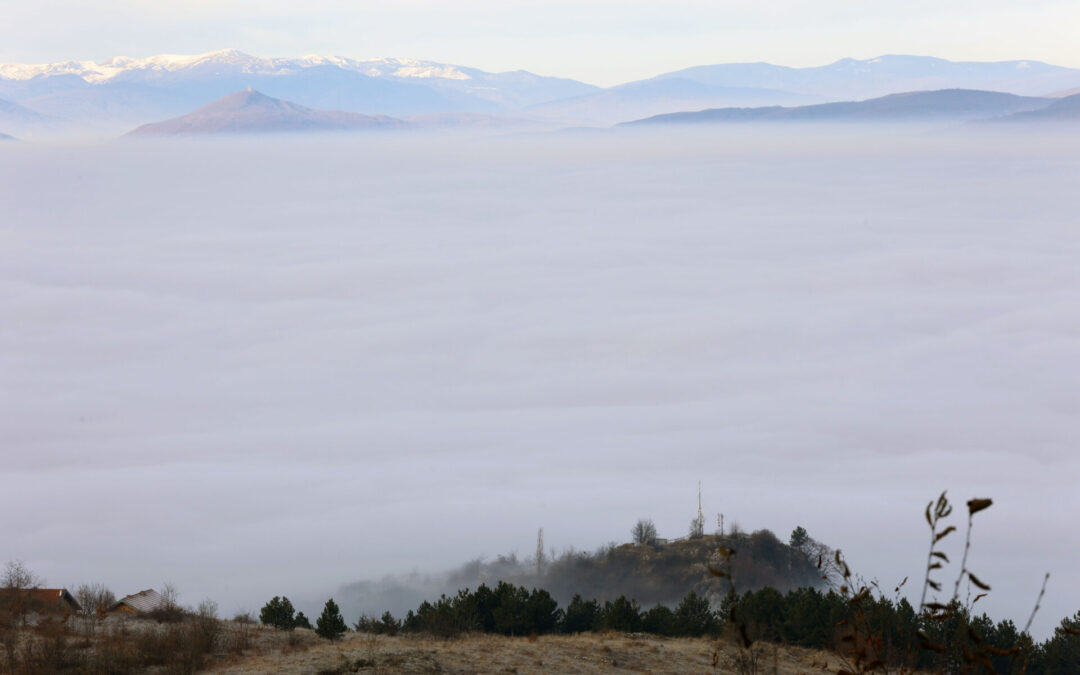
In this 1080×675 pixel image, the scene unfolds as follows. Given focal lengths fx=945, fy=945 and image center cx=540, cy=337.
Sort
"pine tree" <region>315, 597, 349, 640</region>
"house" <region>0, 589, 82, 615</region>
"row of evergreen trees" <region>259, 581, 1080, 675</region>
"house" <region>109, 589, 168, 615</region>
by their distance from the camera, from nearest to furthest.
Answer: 1. "house" <region>0, 589, 82, 615</region>
2. "pine tree" <region>315, 597, 349, 640</region>
3. "row of evergreen trees" <region>259, 581, 1080, 675</region>
4. "house" <region>109, 589, 168, 615</region>

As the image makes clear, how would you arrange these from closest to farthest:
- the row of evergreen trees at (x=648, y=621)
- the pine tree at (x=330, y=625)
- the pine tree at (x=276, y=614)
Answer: the pine tree at (x=330, y=625), the row of evergreen trees at (x=648, y=621), the pine tree at (x=276, y=614)

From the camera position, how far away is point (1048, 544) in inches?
5246

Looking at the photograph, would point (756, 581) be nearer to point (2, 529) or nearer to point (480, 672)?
point (480, 672)

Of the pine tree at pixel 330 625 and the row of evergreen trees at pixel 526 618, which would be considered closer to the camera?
the pine tree at pixel 330 625

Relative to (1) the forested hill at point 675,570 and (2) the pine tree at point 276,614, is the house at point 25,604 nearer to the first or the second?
(2) the pine tree at point 276,614

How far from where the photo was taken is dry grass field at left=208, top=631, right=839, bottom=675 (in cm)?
1515

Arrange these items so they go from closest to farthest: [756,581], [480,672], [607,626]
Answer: [480,672] → [607,626] → [756,581]

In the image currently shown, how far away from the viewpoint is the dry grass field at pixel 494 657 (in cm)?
1515

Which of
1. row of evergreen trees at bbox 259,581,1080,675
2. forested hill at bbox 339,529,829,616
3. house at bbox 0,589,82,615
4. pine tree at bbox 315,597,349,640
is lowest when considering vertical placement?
forested hill at bbox 339,529,829,616

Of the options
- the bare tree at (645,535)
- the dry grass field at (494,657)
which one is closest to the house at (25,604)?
the dry grass field at (494,657)

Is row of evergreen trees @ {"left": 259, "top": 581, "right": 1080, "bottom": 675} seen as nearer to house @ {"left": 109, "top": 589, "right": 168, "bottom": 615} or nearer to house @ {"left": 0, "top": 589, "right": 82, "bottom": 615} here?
house @ {"left": 109, "top": 589, "right": 168, "bottom": 615}

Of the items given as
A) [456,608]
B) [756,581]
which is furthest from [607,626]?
[756,581]

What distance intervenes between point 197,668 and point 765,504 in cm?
13608

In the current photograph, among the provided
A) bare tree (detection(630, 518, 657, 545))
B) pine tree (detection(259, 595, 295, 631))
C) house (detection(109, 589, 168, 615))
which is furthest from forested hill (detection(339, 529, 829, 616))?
pine tree (detection(259, 595, 295, 631))
